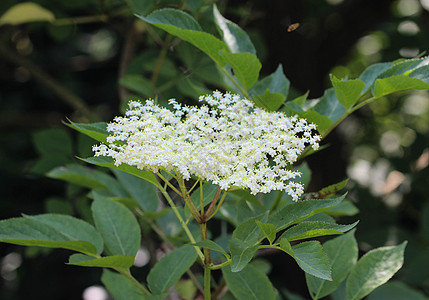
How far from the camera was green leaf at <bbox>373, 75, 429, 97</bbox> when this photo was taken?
26.1 inches

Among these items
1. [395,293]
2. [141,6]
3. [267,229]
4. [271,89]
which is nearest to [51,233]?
[267,229]

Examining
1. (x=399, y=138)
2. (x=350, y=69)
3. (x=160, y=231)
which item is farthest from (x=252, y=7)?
(x=399, y=138)

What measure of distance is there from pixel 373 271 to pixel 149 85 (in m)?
0.77

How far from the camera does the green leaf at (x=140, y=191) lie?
3.31 feet

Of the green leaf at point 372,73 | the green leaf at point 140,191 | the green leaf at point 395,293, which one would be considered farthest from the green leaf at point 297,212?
the green leaf at point 395,293

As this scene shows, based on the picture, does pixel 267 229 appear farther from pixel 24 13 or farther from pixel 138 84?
pixel 24 13

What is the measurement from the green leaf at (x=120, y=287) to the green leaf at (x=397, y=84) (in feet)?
1.71

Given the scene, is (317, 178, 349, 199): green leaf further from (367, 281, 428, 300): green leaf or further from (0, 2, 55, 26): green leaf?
(0, 2, 55, 26): green leaf

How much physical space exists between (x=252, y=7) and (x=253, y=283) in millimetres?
1342

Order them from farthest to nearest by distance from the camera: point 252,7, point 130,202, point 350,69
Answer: point 350,69
point 252,7
point 130,202

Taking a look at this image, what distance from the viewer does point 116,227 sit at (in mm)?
804

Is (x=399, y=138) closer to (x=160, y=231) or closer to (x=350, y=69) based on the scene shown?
(x=350, y=69)

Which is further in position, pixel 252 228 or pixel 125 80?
pixel 125 80

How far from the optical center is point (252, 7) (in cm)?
185
